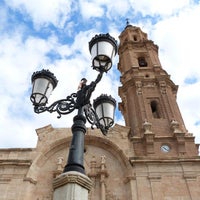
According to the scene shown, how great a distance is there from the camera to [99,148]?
56.1ft

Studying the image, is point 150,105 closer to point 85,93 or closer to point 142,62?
point 142,62

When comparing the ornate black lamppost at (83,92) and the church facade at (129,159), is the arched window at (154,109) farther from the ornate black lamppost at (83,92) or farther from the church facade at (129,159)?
the ornate black lamppost at (83,92)

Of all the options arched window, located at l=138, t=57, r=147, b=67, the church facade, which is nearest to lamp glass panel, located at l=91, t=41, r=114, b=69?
the church facade

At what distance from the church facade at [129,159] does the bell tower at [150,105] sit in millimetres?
64

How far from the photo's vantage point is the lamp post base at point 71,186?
3.83 meters

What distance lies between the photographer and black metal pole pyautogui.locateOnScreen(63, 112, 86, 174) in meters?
4.30

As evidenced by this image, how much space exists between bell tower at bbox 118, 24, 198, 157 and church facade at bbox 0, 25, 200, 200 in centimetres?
6

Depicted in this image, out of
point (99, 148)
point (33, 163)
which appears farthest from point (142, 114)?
point (33, 163)

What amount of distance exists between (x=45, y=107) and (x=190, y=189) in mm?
11176

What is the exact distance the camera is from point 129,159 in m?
15.6

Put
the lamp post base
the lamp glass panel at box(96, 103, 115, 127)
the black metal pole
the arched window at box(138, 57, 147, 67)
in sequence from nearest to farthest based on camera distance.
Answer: the lamp post base < the black metal pole < the lamp glass panel at box(96, 103, 115, 127) < the arched window at box(138, 57, 147, 67)

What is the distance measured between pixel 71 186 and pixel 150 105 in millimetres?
17620

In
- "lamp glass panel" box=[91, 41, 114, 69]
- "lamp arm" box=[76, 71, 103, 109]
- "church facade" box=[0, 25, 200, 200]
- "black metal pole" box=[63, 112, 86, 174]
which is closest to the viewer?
"black metal pole" box=[63, 112, 86, 174]

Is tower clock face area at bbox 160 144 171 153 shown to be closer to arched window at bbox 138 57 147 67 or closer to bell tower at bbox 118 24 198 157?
bell tower at bbox 118 24 198 157
